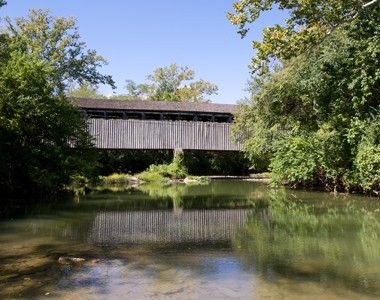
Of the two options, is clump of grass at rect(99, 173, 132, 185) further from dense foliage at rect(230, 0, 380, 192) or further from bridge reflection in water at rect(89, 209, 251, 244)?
bridge reflection in water at rect(89, 209, 251, 244)

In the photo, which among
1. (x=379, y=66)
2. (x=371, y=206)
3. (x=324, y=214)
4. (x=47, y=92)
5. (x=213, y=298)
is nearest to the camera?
(x=213, y=298)

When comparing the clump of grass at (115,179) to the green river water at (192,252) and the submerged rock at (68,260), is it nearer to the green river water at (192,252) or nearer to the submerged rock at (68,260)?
the green river water at (192,252)

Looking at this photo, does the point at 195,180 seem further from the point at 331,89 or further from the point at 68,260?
the point at 68,260

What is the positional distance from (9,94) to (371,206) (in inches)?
575

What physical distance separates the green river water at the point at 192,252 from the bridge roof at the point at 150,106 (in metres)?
20.9

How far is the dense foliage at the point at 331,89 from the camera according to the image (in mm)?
17234

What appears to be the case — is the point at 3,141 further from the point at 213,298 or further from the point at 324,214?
the point at 213,298

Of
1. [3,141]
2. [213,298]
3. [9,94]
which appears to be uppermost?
[9,94]

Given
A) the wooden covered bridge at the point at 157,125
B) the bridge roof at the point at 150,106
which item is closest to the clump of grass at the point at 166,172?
the wooden covered bridge at the point at 157,125

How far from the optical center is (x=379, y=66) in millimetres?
17375

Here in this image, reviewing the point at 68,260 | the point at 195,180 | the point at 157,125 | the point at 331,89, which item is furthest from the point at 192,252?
the point at 157,125

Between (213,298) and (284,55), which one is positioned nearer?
(213,298)

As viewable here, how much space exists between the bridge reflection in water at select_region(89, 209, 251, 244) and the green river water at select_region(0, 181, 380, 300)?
0.02 m

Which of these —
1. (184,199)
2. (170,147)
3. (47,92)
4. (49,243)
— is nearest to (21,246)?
(49,243)
